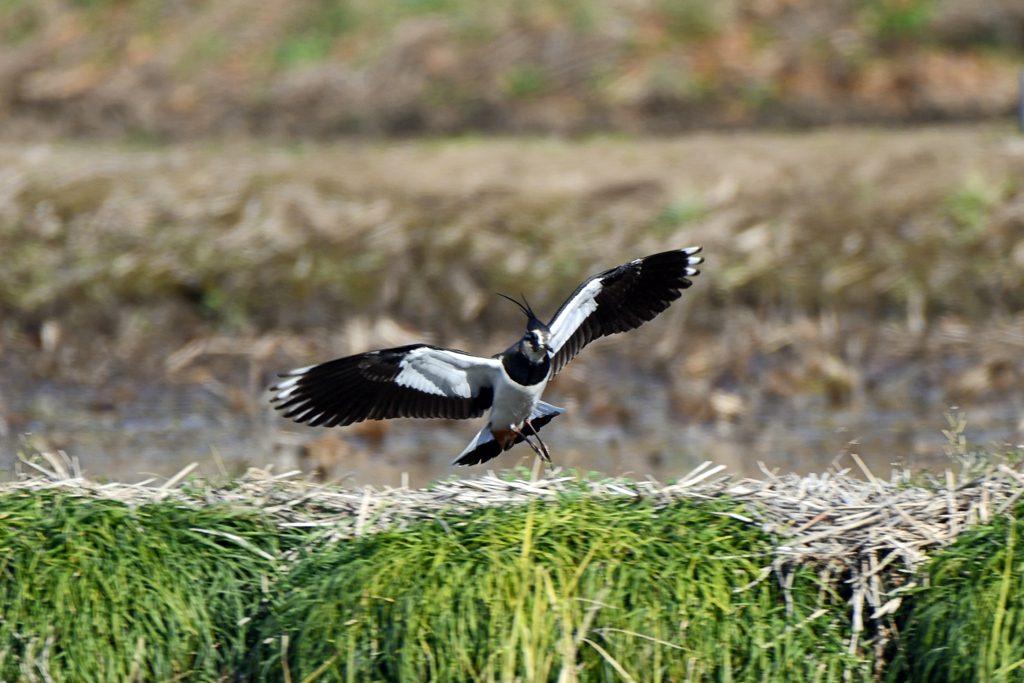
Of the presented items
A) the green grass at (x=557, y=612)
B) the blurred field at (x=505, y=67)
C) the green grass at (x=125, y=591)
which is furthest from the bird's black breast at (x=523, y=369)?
the blurred field at (x=505, y=67)

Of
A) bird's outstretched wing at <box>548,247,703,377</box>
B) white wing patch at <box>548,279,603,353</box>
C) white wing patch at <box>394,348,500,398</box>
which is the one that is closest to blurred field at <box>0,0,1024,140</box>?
bird's outstretched wing at <box>548,247,703,377</box>

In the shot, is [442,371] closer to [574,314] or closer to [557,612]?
[574,314]

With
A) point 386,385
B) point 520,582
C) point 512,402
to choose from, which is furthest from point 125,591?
point 512,402

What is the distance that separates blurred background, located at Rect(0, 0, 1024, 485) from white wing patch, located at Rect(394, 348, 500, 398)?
1099mm

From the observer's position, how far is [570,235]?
32.7 ft

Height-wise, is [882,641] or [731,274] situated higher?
[731,274]

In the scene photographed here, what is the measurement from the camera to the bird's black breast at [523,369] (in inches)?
224

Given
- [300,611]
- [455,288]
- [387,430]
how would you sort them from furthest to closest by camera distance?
[455,288]
[387,430]
[300,611]

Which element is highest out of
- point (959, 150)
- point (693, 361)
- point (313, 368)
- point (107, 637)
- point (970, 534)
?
point (959, 150)

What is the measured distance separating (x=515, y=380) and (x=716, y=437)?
→ 2.60 m

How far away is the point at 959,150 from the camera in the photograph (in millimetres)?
10320

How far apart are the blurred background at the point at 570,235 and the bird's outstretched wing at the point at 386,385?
850mm

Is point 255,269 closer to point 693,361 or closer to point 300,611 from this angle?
point 693,361

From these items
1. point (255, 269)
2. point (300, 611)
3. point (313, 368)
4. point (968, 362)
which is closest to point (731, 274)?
point (968, 362)
